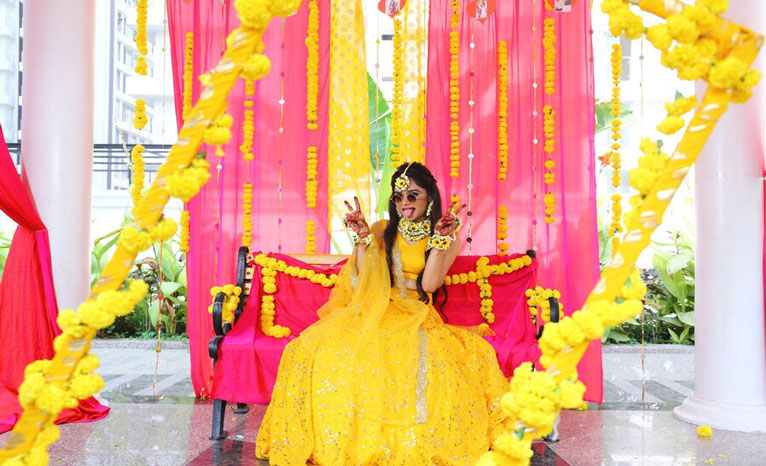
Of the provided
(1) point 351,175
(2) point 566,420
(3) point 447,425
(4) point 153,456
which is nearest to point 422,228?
(1) point 351,175

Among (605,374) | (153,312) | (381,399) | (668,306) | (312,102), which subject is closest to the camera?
(381,399)

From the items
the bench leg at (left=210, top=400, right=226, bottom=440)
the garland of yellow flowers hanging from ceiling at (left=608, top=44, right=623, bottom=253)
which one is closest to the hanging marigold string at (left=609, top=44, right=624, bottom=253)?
the garland of yellow flowers hanging from ceiling at (left=608, top=44, right=623, bottom=253)

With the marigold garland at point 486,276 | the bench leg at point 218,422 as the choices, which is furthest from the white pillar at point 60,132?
the marigold garland at point 486,276

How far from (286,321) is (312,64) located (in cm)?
158

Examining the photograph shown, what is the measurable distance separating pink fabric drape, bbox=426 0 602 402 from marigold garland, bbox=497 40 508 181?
0.11 feet

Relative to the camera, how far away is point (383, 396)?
2.61 meters

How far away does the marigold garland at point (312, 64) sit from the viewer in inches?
150

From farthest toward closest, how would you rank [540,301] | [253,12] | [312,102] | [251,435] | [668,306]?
[668,306] → [312,102] → [540,301] → [251,435] → [253,12]

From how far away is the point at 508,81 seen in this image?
386 cm

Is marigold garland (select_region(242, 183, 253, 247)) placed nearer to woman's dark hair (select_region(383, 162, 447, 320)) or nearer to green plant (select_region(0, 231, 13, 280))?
woman's dark hair (select_region(383, 162, 447, 320))

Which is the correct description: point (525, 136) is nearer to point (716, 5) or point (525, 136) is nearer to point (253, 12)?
point (716, 5)

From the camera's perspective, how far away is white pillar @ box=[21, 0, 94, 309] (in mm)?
3586

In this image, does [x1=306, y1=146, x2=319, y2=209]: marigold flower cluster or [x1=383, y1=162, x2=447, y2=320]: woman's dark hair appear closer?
[x1=383, y1=162, x2=447, y2=320]: woman's dark hair

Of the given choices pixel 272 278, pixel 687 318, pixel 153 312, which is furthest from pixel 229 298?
pixel 687 318
